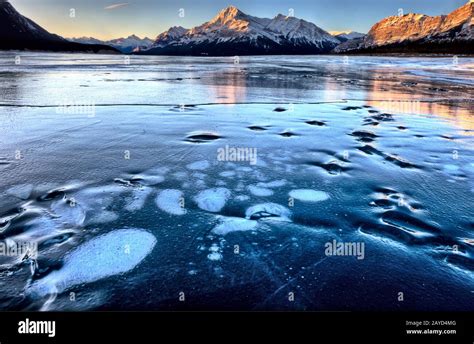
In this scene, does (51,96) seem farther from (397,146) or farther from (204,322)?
(204,322)

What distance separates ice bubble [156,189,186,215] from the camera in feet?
11.6

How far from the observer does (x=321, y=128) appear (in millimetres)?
7402

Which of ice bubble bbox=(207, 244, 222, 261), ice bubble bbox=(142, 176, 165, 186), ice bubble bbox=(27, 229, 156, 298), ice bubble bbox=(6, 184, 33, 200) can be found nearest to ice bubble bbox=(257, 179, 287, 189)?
ice bubble bbox=(142, 176, 165, 186)

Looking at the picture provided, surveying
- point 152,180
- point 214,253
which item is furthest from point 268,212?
point 152,180

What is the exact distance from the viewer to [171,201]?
3.73 meters

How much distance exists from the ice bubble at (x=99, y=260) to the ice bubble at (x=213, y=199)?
0.74 metres

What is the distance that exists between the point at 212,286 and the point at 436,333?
1439 mm

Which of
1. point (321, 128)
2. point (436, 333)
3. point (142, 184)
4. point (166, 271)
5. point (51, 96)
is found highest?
point (51, 96)

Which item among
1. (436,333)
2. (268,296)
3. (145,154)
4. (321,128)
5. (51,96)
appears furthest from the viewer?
(51,96)

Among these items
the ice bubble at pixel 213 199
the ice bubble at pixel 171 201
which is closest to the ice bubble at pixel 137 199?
the ice bubble at pixel 171 201

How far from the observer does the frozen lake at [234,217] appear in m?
2.38

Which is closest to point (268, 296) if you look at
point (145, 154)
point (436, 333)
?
point (436, 333)

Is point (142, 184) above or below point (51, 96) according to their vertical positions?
below

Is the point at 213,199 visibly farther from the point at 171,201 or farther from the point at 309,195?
the point at 309,195
